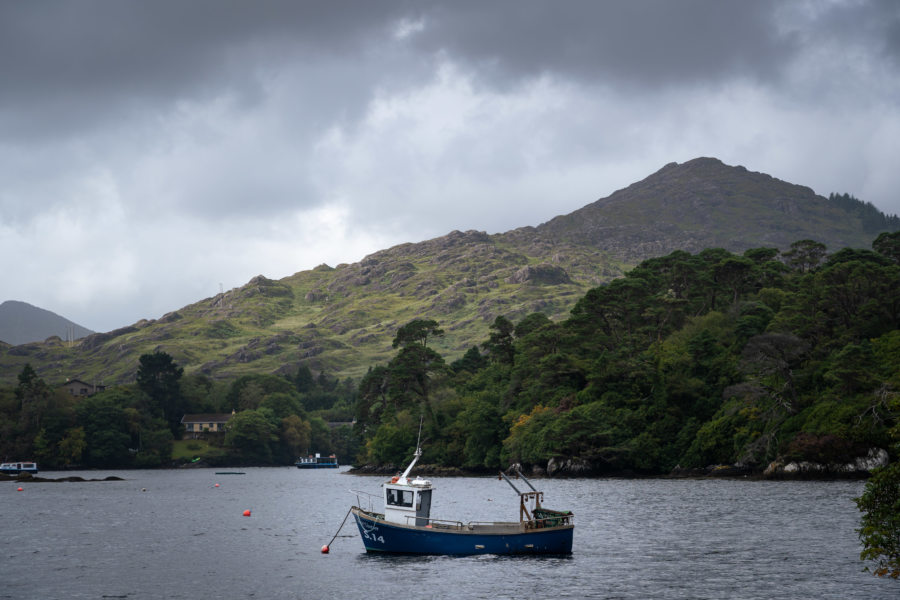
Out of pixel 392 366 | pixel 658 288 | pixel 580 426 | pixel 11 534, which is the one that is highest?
pixel 658 288

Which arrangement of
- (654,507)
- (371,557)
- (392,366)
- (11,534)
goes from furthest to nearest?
(392,366)
(654,507)
(11,534)
(371,557)

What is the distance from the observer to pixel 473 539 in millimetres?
54031

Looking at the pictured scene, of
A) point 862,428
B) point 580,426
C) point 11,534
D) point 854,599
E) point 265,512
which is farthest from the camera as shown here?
point 580,426

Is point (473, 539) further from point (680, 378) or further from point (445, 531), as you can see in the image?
point (680, 378)

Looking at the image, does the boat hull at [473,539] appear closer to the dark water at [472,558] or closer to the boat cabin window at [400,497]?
the dark water at [472,558]

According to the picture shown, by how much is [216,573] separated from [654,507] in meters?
46.1

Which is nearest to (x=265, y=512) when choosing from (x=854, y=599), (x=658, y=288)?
(x=854, y=599)

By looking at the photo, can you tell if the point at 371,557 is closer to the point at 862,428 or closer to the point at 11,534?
the point at 11,534

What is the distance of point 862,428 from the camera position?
10369 centimetres

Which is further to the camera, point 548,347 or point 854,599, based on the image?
point 548,347

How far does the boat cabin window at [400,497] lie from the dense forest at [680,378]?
5253 cm

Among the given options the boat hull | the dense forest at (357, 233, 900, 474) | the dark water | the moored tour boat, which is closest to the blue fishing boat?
the boat hull

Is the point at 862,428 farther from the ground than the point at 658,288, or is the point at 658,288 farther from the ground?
the point at 658,288

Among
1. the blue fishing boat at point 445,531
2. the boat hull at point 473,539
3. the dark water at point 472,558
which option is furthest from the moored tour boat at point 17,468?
the boat hull at point 473,539
